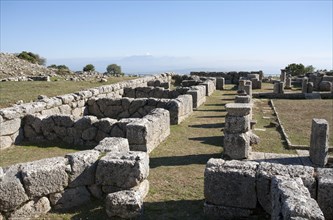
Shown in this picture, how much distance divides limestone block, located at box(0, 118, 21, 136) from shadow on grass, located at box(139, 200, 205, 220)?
22.0 ft

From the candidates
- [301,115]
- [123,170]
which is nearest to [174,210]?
[123,170]

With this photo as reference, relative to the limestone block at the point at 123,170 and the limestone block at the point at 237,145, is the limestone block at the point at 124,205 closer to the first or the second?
the limestone block at the point at 123,170

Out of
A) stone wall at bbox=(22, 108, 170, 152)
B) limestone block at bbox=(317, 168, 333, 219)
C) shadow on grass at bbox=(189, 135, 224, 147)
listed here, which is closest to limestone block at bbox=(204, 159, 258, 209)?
limestone block at bbox=(317, 168, 333, 219)

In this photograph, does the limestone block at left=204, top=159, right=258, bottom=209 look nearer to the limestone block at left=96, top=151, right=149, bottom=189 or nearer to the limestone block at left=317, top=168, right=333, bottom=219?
the limestone block at left=317, top=168, right=333, bottom=219

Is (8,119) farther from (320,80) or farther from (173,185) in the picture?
(320,80)

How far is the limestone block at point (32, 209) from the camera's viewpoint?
6608 mm

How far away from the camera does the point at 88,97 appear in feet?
57.1

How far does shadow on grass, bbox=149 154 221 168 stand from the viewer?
32.4 ft

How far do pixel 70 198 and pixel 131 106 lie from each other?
9.48 meters

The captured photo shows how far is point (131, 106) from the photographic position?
16469mm

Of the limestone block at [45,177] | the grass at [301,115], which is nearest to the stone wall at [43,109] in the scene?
the limestone block at [45,177]

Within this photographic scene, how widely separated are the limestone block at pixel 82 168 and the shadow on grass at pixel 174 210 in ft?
4.32

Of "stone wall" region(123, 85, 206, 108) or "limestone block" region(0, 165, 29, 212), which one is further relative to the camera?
"stone wall" region(123, 85, 206, 108)

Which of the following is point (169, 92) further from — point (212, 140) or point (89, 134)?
point (89, 134)
